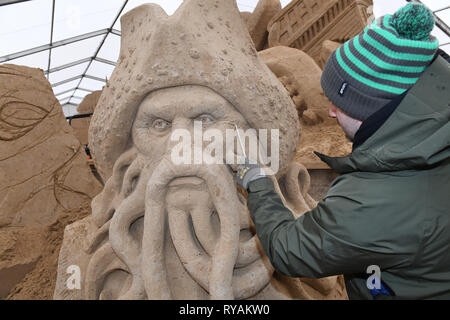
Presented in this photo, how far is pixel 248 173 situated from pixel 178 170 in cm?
44

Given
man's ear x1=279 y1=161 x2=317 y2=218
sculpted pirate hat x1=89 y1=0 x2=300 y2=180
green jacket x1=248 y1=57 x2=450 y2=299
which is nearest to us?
green jacket x1=248 y1=57 x2=450 y2=299

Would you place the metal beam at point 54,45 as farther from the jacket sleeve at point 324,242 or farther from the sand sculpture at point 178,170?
A: the jacket sleeve at point 324,242

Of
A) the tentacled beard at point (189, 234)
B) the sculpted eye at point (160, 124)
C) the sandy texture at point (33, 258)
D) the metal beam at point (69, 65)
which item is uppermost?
the sculpted eye at point (160, 124)

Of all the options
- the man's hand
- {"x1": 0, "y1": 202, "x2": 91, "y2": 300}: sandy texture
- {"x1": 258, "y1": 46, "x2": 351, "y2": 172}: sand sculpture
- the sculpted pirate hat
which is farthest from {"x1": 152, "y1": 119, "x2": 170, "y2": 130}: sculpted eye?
{"x1": 258, "y1": 46, "x2": 351, "y2": 172}: sand sculpture

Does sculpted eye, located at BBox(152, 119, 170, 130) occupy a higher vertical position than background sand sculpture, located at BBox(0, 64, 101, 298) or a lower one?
higher

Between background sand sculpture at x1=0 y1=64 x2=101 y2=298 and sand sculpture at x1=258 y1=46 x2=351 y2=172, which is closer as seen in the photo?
background sand sculpture at x1=0 y1=64 x2=101 y2=298

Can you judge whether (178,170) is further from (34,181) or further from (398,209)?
(34,181)

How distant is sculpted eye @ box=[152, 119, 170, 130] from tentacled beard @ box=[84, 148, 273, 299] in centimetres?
17

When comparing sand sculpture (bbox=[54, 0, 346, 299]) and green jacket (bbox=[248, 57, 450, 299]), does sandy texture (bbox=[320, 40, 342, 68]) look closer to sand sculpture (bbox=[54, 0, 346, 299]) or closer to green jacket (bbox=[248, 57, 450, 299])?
sand sculpture (bbox=[54, 0, 346, 299])

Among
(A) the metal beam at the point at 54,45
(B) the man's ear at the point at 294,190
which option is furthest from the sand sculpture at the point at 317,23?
(A) the metal beam at the point at 54,45

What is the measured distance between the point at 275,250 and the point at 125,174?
3.35ft

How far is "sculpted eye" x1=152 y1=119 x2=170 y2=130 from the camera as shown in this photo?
185 cm

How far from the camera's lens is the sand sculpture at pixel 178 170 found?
165 centimetres

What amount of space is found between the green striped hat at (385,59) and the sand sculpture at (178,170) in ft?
2.45
